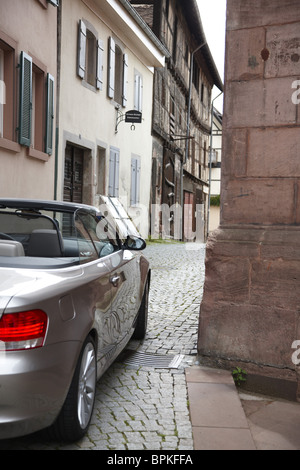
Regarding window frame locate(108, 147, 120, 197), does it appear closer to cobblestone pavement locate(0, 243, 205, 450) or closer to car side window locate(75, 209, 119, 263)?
cobblestone pavement locate(0, 243, 205, 450)

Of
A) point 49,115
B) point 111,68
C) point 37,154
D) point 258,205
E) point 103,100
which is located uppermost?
point 111,68

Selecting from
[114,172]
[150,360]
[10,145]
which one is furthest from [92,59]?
[150,360]

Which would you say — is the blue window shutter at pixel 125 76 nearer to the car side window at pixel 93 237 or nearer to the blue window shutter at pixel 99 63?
the blue window shutter at pixel 99 63

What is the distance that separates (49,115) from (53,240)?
9.59m

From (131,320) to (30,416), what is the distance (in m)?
2.21

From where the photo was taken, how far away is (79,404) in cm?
321

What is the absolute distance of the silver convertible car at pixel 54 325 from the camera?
2.71 meters

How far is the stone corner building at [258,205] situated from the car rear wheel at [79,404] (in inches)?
69.5

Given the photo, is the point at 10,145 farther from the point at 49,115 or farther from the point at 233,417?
the point at 233,417

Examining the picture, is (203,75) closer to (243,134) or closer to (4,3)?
(4,3)

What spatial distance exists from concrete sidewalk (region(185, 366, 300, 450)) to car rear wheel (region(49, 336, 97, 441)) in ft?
2.14

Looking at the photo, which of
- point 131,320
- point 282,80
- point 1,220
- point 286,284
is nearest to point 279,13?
point 282,80

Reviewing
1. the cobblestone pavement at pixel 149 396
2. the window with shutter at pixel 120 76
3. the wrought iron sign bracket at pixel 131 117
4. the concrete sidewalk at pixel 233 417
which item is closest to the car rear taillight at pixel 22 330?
the cobblestone pavement at pixel 149 396

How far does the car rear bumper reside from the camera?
2.68 metres
